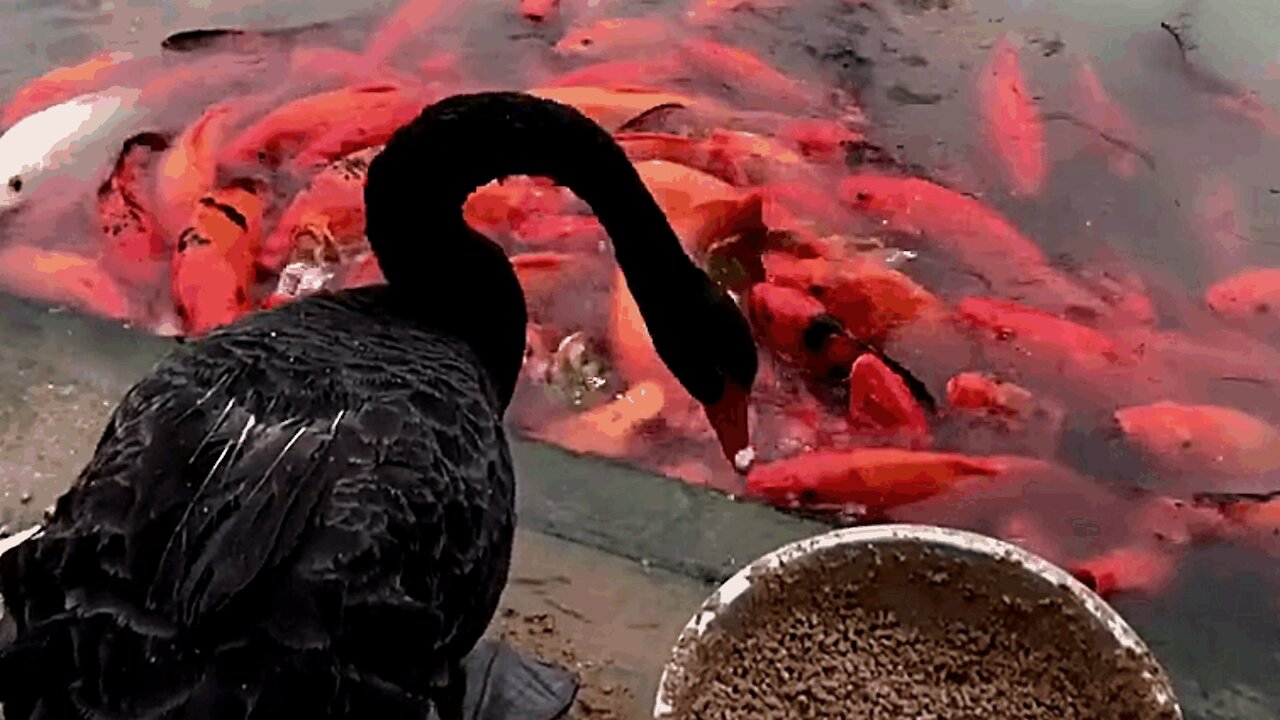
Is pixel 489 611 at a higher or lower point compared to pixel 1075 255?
higher

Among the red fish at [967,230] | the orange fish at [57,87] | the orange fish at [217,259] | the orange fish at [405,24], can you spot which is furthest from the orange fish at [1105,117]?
the orange fish at [57,87]

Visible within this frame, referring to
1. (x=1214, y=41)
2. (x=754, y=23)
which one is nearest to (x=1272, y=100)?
(x=1214, y=41)

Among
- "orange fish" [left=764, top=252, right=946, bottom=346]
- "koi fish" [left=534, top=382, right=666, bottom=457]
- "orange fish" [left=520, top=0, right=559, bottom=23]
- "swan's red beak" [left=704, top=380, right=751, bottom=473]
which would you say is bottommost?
"koi fish" [left=534, top=382, right=666, bottom=457]

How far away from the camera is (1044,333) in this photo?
1959mm

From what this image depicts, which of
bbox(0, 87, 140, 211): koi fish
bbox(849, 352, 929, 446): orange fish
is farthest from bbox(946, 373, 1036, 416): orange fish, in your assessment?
bbox(0, 87, 140, 211): koi fish

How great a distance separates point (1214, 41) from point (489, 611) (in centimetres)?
161

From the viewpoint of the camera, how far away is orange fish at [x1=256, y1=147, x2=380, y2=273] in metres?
2.08

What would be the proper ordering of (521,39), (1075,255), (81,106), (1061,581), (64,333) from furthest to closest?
(521,39), (81,106), (1075,255), (64,333), (1061,581)

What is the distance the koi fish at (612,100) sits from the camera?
2293 millimetres

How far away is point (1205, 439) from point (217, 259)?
3.87ft

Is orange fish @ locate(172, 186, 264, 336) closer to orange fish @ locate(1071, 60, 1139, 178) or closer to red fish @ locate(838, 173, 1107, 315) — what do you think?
red fish @ locate(838, 173, 1107, 315)

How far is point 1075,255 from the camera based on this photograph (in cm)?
210

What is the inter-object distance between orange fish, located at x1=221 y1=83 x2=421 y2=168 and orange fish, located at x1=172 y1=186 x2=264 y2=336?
0.32 feet

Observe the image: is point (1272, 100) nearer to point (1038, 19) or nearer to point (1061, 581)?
point (1038, 19)
